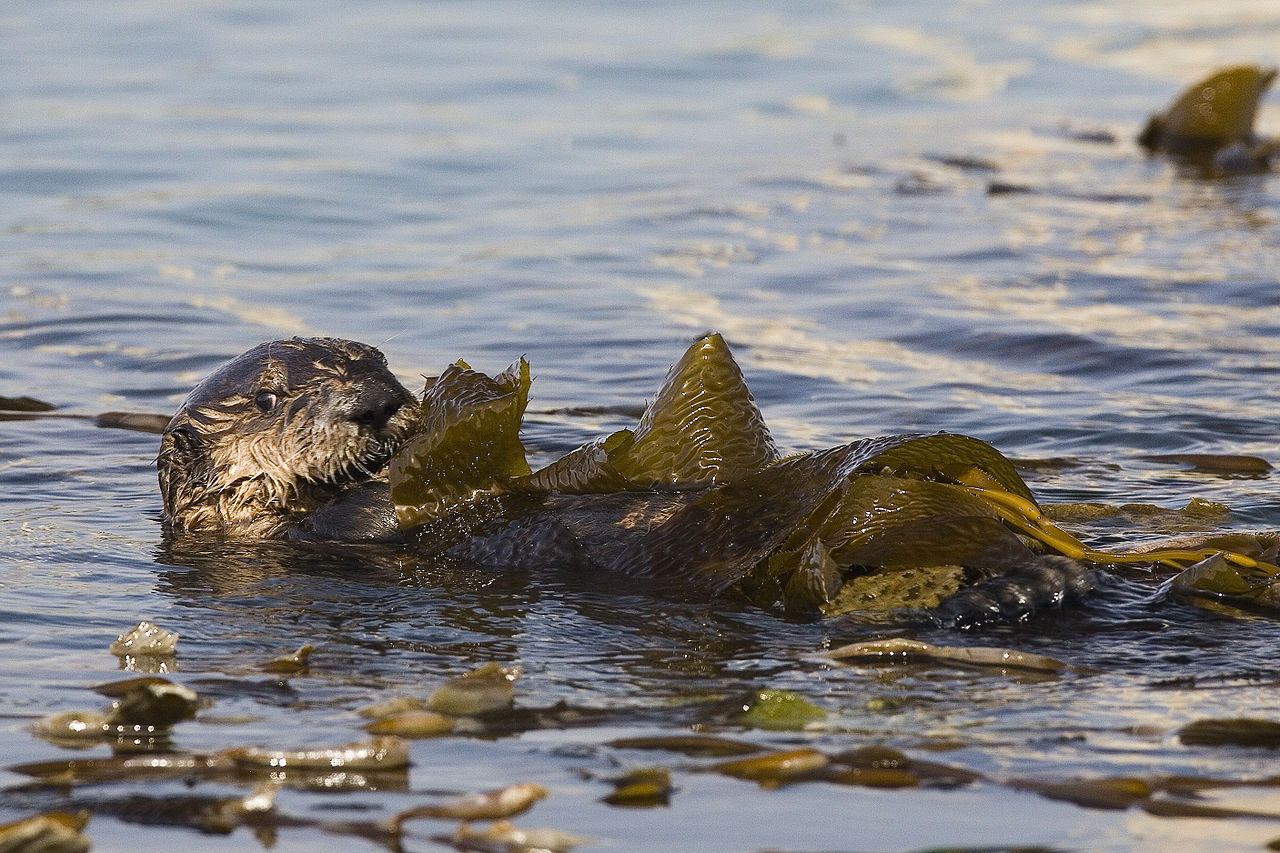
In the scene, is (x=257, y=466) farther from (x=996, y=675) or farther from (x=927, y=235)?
(x=927, y=235)

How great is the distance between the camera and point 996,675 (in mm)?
3246

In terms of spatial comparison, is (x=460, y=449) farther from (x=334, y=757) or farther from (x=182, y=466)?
(x=334, y=757)

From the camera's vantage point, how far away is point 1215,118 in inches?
460

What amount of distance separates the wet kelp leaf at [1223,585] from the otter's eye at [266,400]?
2.31 m

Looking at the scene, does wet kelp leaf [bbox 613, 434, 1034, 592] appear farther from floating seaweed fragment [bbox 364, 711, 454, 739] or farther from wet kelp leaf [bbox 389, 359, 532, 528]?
floating seaweed fragment [bbox 364, 711, 454, 739]

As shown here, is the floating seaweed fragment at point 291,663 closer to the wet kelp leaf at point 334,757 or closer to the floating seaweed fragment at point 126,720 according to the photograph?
the floating seaweed fragment at point 126,720

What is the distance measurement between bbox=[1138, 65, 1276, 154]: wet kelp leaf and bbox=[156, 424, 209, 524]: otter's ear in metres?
8.57

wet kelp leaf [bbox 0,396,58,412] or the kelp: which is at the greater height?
the kelp

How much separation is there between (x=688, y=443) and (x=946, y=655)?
1127mm

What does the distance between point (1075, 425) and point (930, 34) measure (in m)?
11.7

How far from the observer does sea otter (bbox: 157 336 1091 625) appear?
3.67 metres

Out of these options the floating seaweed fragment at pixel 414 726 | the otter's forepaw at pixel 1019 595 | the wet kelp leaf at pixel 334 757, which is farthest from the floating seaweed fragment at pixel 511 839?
the otter's forepaw at pixel 1019 595

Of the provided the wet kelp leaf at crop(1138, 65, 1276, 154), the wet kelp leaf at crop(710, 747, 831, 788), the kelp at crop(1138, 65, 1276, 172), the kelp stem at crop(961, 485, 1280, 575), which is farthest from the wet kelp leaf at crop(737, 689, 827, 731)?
the wet kelp leaf at crop(1138, 65, 1276, 154)

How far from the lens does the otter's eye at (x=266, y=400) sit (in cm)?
454
